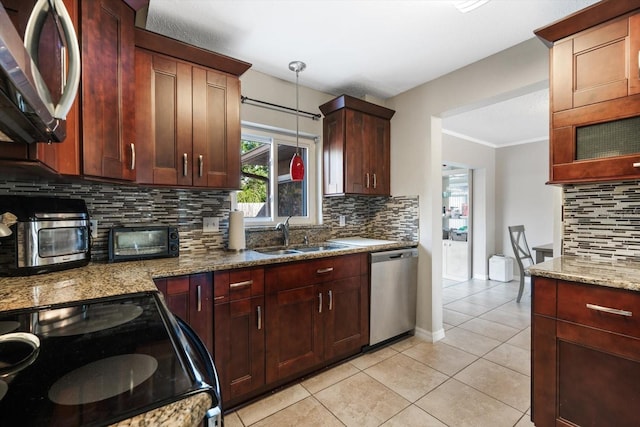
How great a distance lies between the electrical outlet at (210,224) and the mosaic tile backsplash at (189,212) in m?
0.03

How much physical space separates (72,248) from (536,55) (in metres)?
3.20

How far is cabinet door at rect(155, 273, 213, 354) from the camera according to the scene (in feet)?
5.12

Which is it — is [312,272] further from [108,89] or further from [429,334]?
[108,89]

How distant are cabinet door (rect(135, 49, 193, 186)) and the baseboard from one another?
8.06 ft

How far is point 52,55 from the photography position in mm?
739

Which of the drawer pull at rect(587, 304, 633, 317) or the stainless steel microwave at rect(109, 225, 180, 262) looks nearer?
the drawer pull at rect(587, 304, 633, 317)

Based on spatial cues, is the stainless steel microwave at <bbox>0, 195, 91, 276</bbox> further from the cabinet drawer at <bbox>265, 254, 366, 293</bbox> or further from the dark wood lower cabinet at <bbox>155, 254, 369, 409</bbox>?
the cabinet drawer at <bbox>265, 254, 366, 293</bbox>

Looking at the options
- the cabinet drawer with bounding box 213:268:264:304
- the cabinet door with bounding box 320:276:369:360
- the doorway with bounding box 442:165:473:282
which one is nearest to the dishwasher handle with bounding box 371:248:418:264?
the cabinet door with bounding box 320:276:369:360

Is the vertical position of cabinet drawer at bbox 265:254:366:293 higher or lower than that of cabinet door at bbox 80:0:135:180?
lower

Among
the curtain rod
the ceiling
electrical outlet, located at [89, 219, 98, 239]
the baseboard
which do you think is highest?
the ceiling

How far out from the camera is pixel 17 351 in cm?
64

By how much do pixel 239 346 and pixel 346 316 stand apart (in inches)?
35.5

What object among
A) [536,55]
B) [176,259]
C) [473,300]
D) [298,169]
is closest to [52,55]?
[176,259]

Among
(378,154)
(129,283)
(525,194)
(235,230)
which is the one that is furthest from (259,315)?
(525,194)
